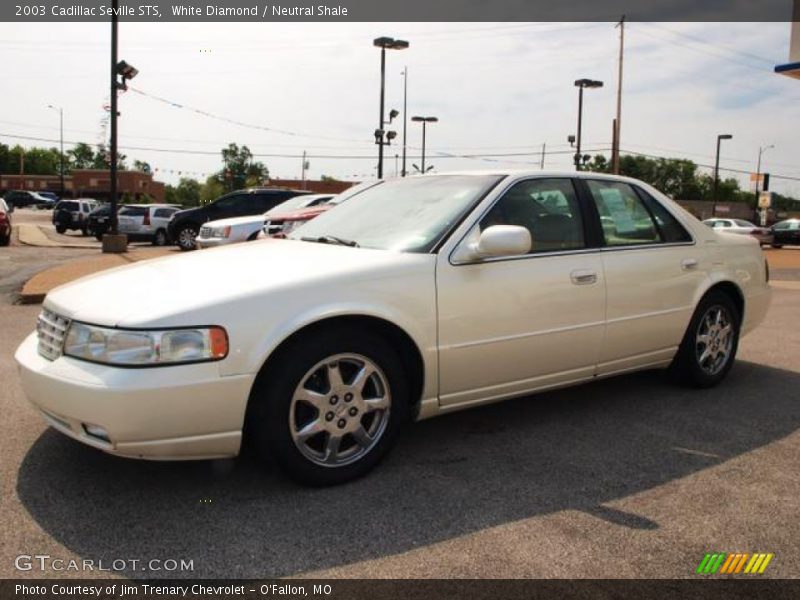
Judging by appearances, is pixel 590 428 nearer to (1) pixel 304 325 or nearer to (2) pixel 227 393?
(1) pixel 304 325

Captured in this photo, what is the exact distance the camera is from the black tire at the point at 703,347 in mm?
5000

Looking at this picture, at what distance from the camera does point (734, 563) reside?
275cm

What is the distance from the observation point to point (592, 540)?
2898 millimetres

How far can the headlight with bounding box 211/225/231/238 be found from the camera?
1262cm

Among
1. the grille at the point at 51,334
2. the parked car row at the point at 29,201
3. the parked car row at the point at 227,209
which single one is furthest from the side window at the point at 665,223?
the parked car row at the point at 29,201

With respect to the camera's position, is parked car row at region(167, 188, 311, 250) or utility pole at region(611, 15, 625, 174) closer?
parked car row at region(167, 188, 311, 250)

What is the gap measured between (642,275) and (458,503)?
214 centimetres

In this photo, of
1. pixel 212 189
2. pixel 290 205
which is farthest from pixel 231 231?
pixel 212 189

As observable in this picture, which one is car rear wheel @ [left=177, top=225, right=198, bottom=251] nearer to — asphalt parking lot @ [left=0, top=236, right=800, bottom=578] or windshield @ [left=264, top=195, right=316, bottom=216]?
windshield @ [left=264, top=195, right=316, bottom=216]

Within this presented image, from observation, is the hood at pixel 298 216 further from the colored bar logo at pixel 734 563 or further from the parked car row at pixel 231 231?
the colored bar logo at pixel 734 563

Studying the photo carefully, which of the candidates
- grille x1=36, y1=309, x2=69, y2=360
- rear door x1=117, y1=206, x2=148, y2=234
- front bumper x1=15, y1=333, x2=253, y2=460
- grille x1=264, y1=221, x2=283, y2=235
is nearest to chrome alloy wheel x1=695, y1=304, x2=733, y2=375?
front bumper x1=15, y1=333, x2=253, y2=460

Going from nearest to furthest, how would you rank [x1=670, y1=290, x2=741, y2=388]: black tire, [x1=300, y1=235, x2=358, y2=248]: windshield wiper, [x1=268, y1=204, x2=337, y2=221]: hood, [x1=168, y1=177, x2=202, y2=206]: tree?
[x1=300, y1=235, x2=358, y2=248]: windshield wiper
[x1=670, y1=290, x2=741, y2=388]: black tire
[x1=268, y1=204, x2=337, y2=221]: hood
[x1=168, y1=177, x2=202, y2=206]: tree

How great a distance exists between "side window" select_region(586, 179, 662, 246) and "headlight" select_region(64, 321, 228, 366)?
103 inches

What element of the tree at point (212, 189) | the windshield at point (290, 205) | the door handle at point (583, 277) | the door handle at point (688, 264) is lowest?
the door handle at point (583, 277)
